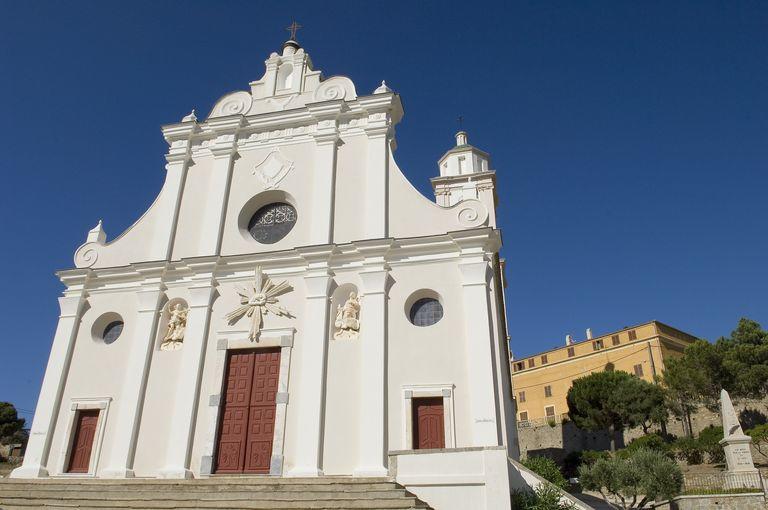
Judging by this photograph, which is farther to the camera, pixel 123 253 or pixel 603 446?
pixel 603 446

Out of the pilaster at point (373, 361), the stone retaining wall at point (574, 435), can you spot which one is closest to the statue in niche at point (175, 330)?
the pilaster at point (373, 361)

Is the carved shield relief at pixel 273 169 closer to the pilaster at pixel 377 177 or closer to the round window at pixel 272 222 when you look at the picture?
the round window at pixel 272 222

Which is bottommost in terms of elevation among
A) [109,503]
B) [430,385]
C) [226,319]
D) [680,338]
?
[109,503]

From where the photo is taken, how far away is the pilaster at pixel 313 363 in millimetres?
12125

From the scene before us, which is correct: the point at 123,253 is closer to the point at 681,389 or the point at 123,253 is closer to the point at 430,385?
the point at 430,385

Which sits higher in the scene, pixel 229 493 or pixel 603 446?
pixel 603 446

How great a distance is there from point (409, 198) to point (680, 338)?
127 feet

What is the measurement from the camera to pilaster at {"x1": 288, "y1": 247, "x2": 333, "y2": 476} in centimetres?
1212

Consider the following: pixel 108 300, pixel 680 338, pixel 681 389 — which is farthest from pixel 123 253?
pixel 680 338

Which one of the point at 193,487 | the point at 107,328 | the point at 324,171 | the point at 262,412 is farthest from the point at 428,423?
the point at 107,328

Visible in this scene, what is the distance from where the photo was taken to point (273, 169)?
16.2 meters

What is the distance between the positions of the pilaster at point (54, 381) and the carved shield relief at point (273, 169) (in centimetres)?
566

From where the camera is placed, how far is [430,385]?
1232cm

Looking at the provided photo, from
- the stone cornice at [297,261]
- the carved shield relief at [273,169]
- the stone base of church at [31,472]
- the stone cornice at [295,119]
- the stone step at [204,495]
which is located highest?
the stone cornice at [295,119]
